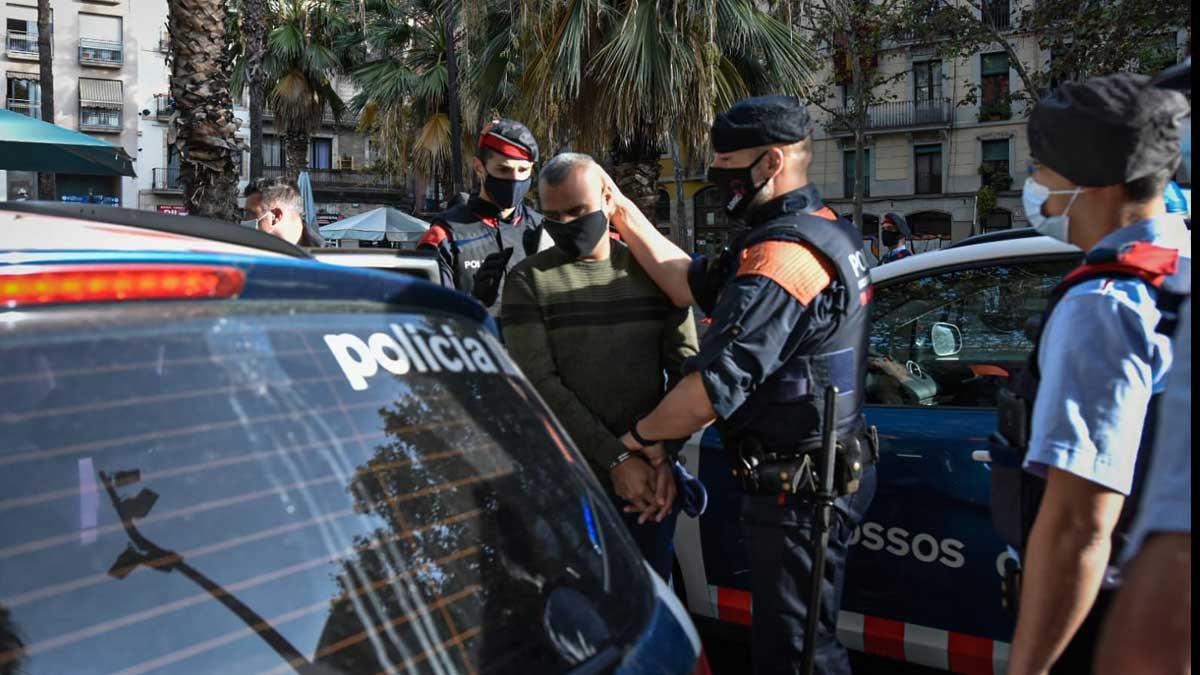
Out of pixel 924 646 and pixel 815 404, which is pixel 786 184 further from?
pixel 924 646

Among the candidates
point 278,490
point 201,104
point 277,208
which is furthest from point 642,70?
point 278,490

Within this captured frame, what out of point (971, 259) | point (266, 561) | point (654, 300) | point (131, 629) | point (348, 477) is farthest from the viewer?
point (971, 259)

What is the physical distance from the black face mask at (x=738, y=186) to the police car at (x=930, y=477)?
0.96 metres

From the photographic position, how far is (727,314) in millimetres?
2424

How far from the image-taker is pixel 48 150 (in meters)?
7.75

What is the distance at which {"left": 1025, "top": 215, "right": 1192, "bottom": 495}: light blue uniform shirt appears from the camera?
187 centimetres

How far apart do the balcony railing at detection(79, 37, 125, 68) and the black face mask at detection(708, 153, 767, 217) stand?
146 feet

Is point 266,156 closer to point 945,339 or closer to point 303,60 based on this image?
point 303,60

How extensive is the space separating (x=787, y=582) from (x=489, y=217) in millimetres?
1887

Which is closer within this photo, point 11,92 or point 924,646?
point 924,646

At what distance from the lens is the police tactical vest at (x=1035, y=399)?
1903mm

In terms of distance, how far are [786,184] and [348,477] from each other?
5.43 ft

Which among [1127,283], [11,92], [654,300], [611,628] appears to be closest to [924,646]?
[654,300]

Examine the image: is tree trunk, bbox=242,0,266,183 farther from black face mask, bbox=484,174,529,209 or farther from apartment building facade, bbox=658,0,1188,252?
black face mask, bbox=484,174,529,209
